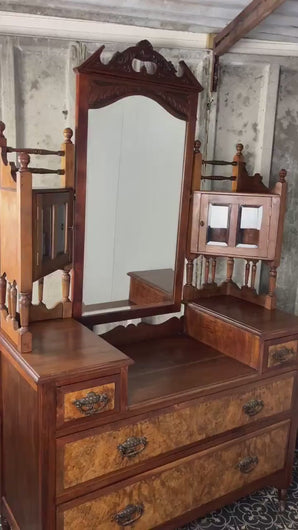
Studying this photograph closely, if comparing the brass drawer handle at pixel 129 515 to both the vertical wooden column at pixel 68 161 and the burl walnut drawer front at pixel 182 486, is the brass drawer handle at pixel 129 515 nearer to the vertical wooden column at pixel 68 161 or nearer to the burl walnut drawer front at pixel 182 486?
the burl walnut drawer front at pixel 182 486

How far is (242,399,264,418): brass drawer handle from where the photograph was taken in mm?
2052

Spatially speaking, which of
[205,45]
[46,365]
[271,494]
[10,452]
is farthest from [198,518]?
[205,45]

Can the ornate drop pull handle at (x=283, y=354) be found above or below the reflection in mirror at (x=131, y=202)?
below

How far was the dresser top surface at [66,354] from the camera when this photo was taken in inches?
60.7

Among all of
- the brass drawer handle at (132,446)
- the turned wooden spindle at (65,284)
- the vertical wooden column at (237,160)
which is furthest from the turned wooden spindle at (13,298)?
the vertical wooden column at (237,160)

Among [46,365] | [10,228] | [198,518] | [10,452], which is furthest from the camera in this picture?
[198,518]

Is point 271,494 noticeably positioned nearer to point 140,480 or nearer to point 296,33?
point 140,480

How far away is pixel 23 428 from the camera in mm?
1693

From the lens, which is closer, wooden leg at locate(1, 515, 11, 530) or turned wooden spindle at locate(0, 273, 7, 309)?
turned wooden spindle at locate(0, 273, 7, 309)

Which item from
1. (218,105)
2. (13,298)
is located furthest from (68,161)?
(218,105)

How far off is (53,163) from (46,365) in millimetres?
1012

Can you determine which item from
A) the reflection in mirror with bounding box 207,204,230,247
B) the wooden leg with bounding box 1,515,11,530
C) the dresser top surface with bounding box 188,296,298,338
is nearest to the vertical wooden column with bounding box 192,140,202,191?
the reflection in mirror with bounding box 207,204,230,247

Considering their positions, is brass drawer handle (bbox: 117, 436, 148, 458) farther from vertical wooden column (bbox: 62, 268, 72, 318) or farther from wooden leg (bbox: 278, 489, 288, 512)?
wooden leg (bbox: 278, 489, 288, 512)

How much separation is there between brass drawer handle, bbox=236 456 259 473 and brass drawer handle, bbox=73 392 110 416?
0.78m
